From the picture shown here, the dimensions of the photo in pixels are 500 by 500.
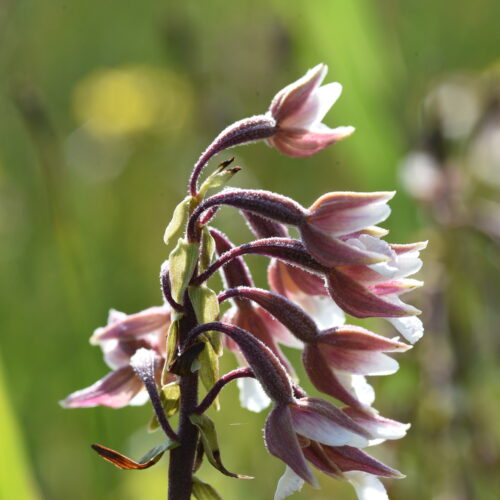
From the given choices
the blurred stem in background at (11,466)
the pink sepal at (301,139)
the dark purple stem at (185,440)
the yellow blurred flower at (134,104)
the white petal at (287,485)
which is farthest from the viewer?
the yellow blurred flower at (134,104)

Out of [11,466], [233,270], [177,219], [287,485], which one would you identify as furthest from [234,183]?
[287,485]

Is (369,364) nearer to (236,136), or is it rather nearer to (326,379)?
(326,379)

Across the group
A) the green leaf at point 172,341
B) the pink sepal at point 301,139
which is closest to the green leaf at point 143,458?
the green leaf at point 172,341

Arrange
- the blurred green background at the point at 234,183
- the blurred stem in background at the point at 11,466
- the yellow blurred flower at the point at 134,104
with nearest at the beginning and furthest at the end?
the blurred stem in background at the point at 11,466
the blurred green background at the point at 234,183
the yellow blurred flower at the point at 134,104

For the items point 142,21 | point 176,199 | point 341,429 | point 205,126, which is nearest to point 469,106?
point 205,126

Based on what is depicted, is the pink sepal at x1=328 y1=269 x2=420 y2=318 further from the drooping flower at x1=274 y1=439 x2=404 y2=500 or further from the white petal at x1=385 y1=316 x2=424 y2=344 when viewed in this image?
the drooping flower at x1=274 y1=439 x2=404 y2=500

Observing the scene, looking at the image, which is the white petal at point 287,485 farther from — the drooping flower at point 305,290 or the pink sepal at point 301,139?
the pink sepal at point 301,139

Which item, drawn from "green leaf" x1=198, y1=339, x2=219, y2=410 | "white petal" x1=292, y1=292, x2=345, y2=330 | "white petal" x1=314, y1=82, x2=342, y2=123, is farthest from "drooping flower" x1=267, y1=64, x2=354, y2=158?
"green leaf" x1=198, y1=339, x2=219, y2=410
